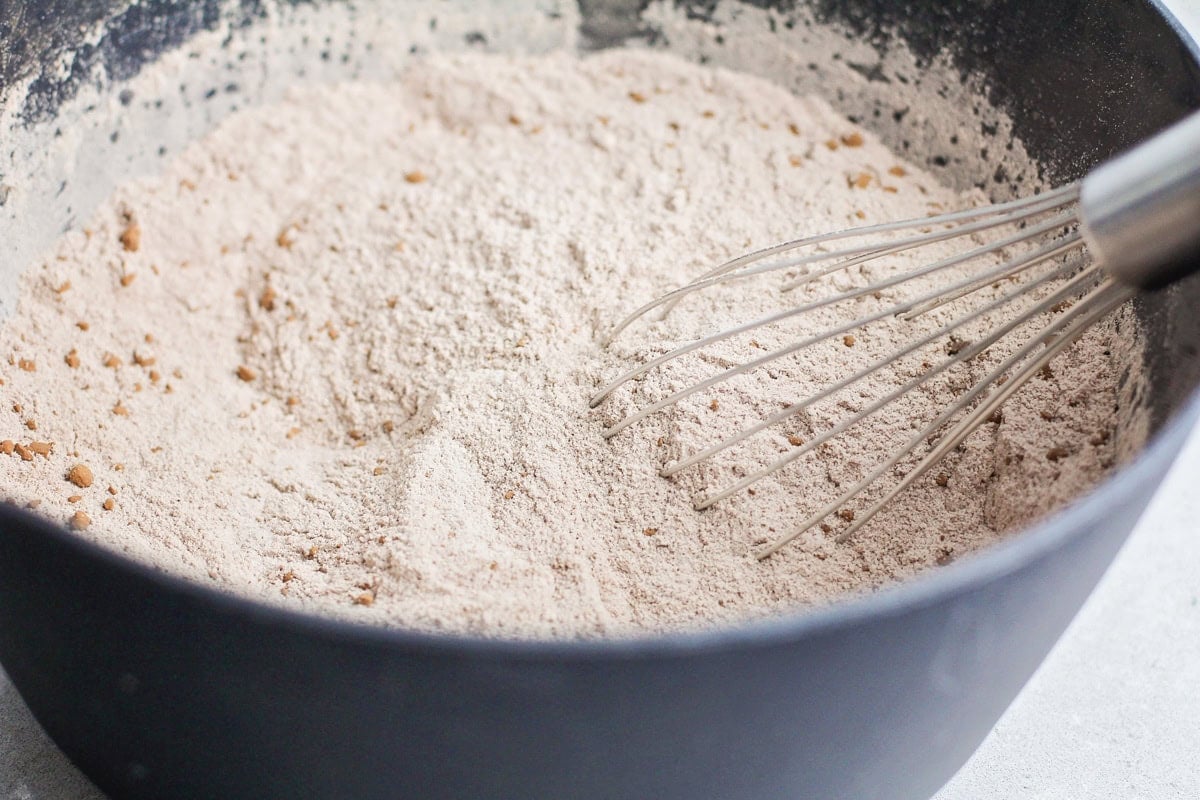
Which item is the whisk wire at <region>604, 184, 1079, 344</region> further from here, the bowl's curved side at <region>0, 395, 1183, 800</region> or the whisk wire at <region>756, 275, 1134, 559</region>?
the bowl's curved side at <region>0, 395, 1183, 800</region>

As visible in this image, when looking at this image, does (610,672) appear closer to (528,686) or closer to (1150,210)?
(528,686)

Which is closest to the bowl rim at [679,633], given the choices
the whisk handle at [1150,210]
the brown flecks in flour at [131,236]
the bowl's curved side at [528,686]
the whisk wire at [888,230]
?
the bowl's curved side at [528,686]

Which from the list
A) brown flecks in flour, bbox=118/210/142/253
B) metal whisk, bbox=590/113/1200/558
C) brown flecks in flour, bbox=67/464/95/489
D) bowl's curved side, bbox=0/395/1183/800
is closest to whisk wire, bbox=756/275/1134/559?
metal whisk, bbox=590/113/1200/558

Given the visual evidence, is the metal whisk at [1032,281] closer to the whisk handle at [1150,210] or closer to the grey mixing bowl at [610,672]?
the whisk handle at [1150,210]

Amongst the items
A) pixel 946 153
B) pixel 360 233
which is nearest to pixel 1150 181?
pixel 946 153

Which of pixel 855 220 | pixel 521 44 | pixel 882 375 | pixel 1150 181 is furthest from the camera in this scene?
pixel 521 44

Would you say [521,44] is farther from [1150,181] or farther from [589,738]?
[589,738]
